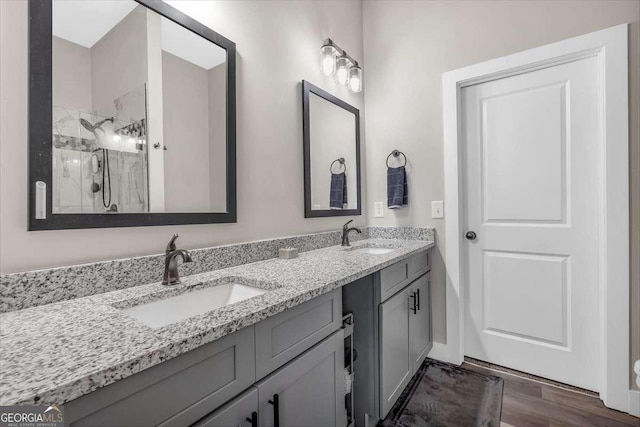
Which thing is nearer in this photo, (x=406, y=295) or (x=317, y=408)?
(x=317, y=408)

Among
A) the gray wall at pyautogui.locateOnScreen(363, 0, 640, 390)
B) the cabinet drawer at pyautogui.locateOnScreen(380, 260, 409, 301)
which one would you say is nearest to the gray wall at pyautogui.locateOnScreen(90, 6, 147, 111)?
the cabinet drawer at pyautogui.locateOnScreen(380, 260, 409, 301)

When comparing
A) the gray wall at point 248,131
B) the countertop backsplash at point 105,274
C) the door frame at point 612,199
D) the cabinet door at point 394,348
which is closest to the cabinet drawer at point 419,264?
the cabinet door at point 394,348

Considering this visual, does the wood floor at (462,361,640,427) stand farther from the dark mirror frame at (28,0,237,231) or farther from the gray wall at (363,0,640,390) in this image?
the dark mirror frame at (28,0,237,231)

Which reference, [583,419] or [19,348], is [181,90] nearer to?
[19,348]

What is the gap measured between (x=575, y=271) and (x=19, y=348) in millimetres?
2386

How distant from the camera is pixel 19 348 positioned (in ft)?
1.89

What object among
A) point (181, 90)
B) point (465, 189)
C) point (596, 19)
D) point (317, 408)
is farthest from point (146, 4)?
point (596, 19)

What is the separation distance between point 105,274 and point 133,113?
0.56 metres

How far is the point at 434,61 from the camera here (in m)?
2.14

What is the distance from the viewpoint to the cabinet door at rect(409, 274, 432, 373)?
5.77 feet

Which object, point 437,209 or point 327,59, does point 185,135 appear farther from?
point 437,209

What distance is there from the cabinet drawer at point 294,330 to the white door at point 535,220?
4.61 feet

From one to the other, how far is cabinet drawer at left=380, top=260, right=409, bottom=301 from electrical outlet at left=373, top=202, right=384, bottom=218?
2.45ft

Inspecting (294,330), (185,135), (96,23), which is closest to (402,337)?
(294,330)
